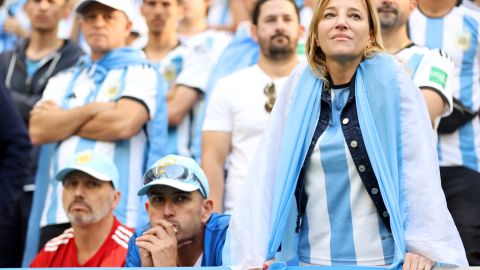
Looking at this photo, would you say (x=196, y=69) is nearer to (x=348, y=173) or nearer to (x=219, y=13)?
(x=219, y=13)

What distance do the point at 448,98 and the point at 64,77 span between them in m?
2.66

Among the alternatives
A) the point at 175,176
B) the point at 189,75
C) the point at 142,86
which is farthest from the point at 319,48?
the point at 189,75

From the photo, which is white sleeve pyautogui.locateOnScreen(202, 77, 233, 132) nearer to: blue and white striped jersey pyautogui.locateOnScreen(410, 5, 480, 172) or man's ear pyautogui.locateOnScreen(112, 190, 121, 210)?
man's ear pyautogui.locateOnScreen(112, 190, 121, 210)

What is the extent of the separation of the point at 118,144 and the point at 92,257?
945 mm

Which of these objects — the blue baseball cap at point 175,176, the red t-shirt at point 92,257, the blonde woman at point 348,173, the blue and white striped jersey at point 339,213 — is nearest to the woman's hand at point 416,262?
the blonde woman at point 348,173

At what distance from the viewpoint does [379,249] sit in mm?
→ 3939

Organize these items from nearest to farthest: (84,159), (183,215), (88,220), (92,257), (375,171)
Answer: (375,171), (183,215), (92,257), (88,220), (84,159)

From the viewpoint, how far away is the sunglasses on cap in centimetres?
524

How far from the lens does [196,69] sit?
23.6 feet

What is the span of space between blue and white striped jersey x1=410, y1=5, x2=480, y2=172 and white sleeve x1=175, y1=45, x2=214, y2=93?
4.83ft

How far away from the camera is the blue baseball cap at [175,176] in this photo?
17.1 feet

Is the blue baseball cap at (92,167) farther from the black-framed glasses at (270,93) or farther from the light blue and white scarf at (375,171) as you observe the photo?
the light blue and white scarf at (375,171)

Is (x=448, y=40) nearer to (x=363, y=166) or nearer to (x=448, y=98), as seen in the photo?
(x=448, y=98)

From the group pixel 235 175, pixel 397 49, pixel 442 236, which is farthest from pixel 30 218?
pixel 442 236
